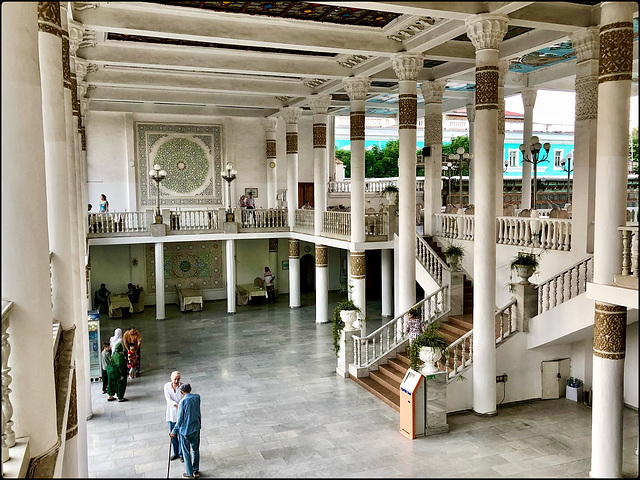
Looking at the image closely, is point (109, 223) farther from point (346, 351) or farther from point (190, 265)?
point (346, 351)

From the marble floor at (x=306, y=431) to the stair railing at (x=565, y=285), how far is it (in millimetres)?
1950

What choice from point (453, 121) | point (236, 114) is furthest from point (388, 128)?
point (236, 114)

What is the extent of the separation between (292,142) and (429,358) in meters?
11.5

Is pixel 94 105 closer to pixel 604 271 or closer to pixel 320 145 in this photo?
pixel 320 145

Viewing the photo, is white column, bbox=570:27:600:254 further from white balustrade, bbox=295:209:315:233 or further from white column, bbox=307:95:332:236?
white balustrade, bbox=295:209:315:233

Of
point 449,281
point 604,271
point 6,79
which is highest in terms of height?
point 6,79

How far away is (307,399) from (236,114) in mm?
13484

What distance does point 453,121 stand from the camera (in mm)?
35750

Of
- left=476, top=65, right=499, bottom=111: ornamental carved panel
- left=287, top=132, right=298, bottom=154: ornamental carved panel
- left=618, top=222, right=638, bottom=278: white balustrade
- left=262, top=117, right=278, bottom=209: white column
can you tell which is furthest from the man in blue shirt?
left=262, top=117, right=278, bottom=209: white column

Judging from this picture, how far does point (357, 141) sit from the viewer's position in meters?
14.6

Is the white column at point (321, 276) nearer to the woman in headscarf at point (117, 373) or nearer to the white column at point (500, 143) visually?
the white column at point (500, 143)

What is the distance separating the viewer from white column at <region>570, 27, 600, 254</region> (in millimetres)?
10375

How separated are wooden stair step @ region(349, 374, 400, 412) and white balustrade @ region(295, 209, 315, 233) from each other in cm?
688

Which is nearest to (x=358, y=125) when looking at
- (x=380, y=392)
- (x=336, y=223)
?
(x=336, y=223)
